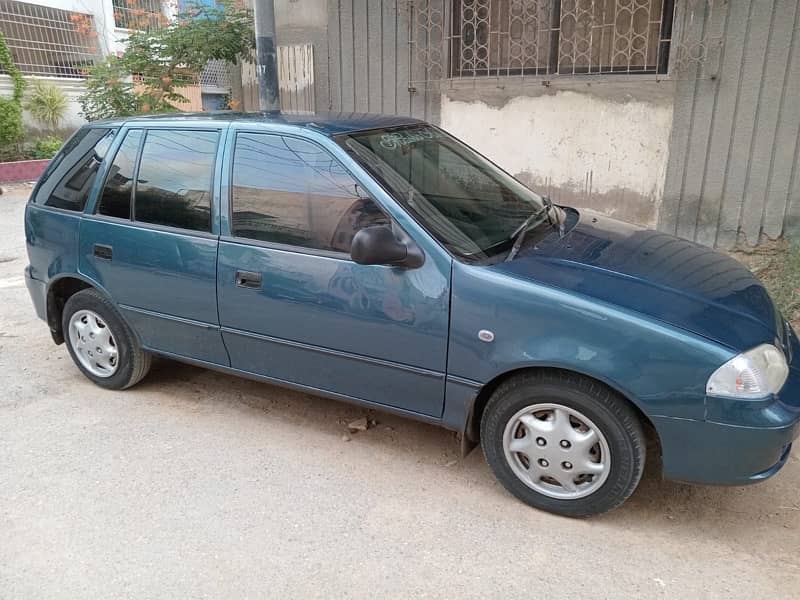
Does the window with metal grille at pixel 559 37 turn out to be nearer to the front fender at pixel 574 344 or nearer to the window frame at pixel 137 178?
the window frame at pixel 137 178

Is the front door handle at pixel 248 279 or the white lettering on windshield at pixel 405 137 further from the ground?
the white lettering on windshield at pixel 405 137

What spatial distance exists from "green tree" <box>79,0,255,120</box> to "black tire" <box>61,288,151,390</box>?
5258mm

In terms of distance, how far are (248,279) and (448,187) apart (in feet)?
3.87

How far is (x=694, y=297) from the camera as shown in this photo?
2832mm

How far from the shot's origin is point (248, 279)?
11.3ft

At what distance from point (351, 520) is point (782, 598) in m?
1.76

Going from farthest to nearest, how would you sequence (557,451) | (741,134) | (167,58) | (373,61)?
(167,58) → (373,61) → (741,134) → (557,451)

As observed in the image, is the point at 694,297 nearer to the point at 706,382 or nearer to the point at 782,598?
the point at 706,382

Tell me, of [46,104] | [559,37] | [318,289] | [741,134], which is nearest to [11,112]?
[46,104]

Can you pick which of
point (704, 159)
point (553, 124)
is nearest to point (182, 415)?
point (553, 124)

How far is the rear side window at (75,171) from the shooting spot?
4.08 metres

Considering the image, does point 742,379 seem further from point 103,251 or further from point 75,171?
point 75,171

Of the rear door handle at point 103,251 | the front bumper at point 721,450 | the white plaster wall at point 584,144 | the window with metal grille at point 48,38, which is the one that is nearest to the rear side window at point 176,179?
the rear door handle at point 103,251

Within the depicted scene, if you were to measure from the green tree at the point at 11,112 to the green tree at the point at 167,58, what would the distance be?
5.48 metres
